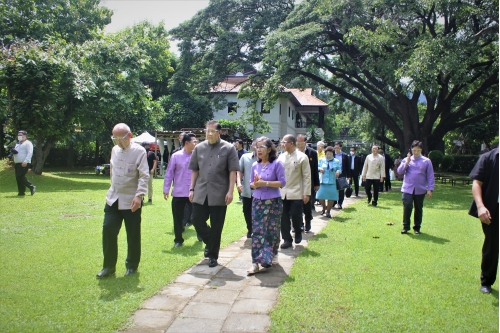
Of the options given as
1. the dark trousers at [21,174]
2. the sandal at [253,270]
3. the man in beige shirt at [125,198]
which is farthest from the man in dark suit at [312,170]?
the dark trousers at [21,174]

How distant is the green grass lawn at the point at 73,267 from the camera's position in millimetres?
3988

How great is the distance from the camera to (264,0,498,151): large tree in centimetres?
1478

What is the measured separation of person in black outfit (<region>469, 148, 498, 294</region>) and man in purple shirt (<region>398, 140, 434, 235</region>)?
324cm

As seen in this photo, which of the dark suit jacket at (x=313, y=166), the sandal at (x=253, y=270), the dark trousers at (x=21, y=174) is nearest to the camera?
the sandal at (x=253, y=270)

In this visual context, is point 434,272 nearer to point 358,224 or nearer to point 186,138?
point 358,224

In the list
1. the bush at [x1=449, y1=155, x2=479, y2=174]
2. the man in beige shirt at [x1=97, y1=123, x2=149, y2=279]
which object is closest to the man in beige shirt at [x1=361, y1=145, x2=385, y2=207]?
the man in beige shirt at [x1=97, y1=123, x2=149, y2=279]

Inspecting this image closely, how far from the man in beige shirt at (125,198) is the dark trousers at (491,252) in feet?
12.8

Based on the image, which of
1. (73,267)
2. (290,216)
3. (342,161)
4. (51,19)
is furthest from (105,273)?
(51,19)

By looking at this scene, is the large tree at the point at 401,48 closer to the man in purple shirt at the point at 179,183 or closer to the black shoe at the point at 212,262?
the man in purple shirt at the point at 179,183

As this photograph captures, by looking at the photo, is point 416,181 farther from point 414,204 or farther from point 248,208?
point 248,208

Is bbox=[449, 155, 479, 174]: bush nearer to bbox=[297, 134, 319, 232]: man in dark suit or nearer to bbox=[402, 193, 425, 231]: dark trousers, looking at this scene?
bbox=[402, 193, 425, 231]: dark trousers

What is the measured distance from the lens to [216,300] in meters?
4.54

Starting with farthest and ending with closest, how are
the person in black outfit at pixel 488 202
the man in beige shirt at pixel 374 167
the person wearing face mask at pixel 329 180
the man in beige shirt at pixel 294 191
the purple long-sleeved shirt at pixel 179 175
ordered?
the man in beige shirt at pixel 374 167 < the person wearing face mask at pixel 329 180 < the purple long-sleeved shirt at pixel 179 175 < the man in beige shirt at pixel 294 191 < the person in black outfit at pixel 488 202

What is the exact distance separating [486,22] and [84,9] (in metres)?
26.9
